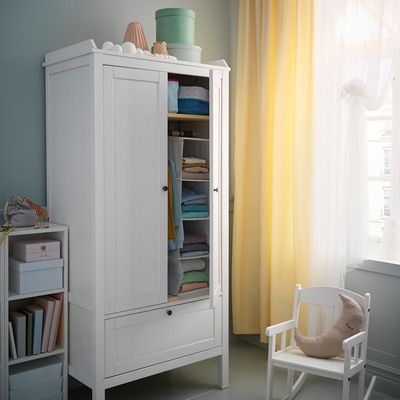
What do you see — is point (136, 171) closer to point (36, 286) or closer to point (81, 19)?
point (36, 286)

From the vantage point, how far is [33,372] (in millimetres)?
2799

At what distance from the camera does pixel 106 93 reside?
105 inches

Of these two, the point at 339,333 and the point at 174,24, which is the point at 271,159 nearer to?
the point at 174,24

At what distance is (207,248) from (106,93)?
3.40 ft

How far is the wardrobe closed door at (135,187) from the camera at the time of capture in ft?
8.93

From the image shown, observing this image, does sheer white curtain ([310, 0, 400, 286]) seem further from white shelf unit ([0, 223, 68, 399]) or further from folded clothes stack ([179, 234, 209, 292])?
white shelf unit ([0, 223, 68, 399])

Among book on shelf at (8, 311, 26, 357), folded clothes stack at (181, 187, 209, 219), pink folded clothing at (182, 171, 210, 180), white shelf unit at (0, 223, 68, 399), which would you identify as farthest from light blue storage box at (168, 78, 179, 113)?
book on shelf at (8, 311, 26, 357)

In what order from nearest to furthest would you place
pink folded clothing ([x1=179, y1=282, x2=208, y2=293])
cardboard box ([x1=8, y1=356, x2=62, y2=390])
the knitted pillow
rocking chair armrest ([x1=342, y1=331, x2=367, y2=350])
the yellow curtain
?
rocking chair armrest ([x1=342, y1=331, x2=367, y2=350]) → cardboard box ([x1=8, y1=356, x2=62, y2=390]) → the knitted pillow → pink folded clothing ([x1=179, y1=282, x2=208, y2=293]) → the yellow curtain

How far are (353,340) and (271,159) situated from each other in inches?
52.6

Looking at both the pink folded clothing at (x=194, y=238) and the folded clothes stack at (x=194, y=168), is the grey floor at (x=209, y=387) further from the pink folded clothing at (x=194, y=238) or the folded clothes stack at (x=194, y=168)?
the folded clothes stack at (x=194, y=168)

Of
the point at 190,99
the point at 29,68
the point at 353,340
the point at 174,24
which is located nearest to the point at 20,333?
the point at 29,68

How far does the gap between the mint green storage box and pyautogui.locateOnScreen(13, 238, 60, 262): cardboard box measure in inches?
48.9

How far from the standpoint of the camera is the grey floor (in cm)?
313

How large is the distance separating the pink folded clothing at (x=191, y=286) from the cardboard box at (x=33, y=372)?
72 centimetres
